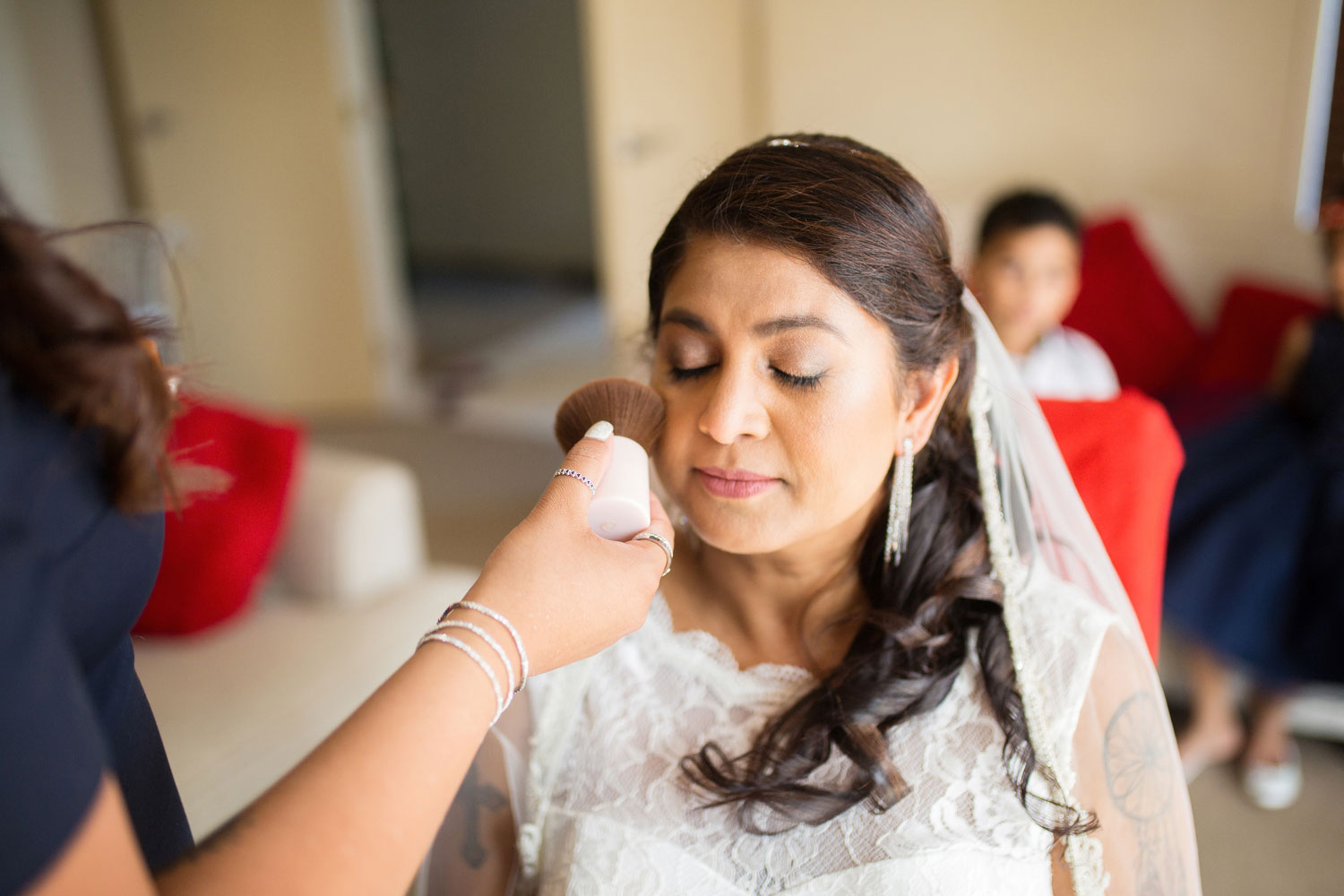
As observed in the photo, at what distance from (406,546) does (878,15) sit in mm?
2465

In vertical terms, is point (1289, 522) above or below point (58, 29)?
below

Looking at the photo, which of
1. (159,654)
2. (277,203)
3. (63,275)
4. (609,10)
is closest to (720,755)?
(63,275)

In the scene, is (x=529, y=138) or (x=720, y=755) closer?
(x=720, y=755)

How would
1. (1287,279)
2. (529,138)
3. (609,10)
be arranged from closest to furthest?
(1287,279) < (609,10) < (529,138)

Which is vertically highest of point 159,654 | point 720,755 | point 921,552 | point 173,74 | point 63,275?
point 173,74

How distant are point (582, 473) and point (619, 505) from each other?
0.05m

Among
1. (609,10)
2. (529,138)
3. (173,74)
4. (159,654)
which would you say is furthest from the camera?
(529,138)

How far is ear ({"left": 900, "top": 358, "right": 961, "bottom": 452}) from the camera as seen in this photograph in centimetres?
108

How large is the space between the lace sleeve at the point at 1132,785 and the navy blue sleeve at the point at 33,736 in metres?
0.89

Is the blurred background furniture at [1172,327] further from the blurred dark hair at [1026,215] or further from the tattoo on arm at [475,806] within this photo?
the tattoo on arm at [475,806]

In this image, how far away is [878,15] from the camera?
341 centimetres

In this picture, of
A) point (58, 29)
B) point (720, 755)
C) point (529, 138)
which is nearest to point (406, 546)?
point (720, 755)

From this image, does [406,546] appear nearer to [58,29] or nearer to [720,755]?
[720,755]

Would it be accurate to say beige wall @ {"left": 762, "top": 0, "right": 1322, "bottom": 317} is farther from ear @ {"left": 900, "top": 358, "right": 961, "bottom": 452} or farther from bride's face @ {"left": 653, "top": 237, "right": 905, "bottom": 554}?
bride's face @ {"left": 653, "top": 237, "right": 905, "bottom": 554}
